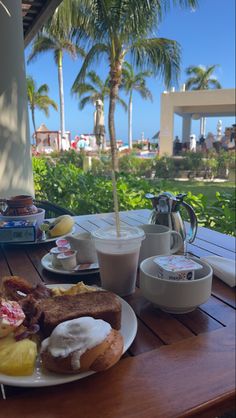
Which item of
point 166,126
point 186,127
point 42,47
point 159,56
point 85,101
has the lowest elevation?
point 166,126

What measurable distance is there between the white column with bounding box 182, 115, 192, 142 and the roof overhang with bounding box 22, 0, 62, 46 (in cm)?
1138

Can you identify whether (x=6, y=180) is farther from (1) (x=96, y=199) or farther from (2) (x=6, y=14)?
(2) (x=6, y=14)

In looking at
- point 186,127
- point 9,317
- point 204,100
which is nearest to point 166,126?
point 204,100

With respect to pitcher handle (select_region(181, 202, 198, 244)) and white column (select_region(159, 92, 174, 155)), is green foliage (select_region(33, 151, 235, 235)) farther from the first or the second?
white column (select_region(159, 92, 174, 155))

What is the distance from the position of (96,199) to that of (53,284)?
190 cm

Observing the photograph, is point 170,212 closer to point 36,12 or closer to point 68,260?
point 68,260

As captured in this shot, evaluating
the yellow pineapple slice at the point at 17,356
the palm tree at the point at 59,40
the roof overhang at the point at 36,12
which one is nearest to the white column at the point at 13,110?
the roof overhang at the point at 36,12

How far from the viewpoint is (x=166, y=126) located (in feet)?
41.5

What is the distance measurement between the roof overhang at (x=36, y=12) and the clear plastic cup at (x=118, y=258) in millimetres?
2849

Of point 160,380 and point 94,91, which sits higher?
point 94,91

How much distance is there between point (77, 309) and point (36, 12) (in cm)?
365

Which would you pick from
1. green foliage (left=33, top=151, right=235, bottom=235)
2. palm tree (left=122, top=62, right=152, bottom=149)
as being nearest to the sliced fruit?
green foliage (left=33, top=151, right=235, bottom=235)

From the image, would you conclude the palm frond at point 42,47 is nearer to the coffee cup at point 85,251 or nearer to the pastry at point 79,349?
the coffee cup at point 85,251

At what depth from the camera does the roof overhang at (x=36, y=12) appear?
3114 millimetres
